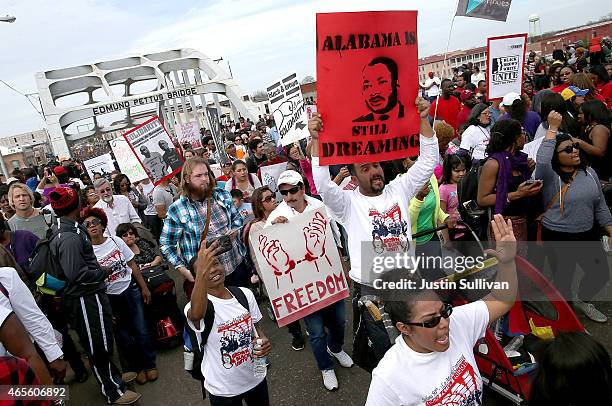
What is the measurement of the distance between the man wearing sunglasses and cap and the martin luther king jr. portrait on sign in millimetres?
991

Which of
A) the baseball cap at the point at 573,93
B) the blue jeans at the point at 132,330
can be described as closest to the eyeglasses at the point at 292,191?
the blue jeans at the point at 132,330

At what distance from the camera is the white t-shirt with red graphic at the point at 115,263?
13.8ft

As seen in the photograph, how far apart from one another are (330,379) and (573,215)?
2554 mm

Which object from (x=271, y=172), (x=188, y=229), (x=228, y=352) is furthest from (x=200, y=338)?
(x=271, y=172)

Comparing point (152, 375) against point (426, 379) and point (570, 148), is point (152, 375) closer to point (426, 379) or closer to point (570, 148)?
point (426, 379)

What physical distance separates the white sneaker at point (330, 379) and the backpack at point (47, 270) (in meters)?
2.29

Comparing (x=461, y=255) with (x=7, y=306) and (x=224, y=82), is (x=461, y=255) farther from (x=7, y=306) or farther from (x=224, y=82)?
(x=224, y=82)

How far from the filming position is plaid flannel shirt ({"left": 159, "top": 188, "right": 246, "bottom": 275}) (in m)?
3.92

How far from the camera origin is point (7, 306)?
7.82ft

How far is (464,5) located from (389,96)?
2.28m

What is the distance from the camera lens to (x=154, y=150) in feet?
22.2

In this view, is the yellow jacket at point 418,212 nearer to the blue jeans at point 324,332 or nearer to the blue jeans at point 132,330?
the blue jeans at point 324,332

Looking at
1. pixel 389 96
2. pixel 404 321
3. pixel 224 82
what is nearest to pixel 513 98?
pixel 389 96

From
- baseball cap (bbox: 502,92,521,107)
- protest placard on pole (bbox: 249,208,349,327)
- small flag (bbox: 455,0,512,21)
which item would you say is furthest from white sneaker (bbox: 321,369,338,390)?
baseball cap (bbox: 502,92,521,107)
